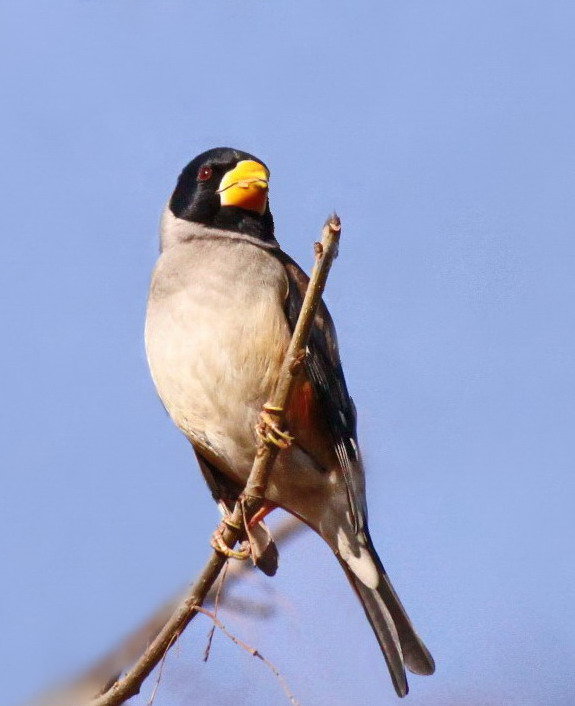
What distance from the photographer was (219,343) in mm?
4035

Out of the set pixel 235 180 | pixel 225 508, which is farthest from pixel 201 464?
pixel 235 180

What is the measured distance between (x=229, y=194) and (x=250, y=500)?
1780 millimetres

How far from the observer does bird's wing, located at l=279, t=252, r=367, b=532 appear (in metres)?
4.23

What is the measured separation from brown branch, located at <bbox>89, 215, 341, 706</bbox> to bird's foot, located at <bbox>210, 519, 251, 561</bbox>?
→ 0.07ft

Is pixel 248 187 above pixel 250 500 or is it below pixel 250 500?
above

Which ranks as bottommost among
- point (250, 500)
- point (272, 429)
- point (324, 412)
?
point (250, 500)

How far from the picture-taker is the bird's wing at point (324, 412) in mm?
4230

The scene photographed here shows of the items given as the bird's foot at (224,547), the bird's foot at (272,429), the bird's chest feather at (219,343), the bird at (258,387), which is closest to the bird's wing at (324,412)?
the bird at (258,387)

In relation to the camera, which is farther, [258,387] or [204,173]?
[204,173]

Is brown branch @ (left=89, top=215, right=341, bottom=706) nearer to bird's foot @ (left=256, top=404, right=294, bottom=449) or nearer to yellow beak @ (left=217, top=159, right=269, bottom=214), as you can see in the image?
bird's foot @ (left=256, top=404, right=294, bottom=449)

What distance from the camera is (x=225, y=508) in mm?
4516

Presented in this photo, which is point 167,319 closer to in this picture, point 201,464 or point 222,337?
point 222,337

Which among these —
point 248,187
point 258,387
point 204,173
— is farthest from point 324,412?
point 204,173

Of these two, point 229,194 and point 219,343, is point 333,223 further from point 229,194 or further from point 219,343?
point 229,194
